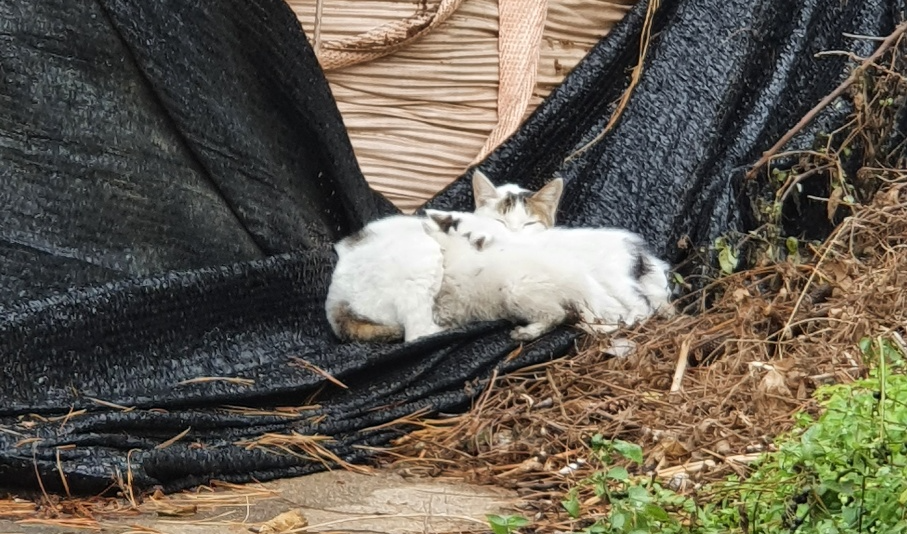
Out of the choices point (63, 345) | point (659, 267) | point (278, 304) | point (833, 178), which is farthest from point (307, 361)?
point (833, 178)

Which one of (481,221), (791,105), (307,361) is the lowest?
→ (307,361)

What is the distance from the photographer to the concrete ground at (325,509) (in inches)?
103

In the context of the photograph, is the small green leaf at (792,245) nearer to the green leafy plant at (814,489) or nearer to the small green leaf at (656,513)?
the green leafy plant at (814,489)

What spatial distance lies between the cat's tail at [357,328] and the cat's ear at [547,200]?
0.83 m

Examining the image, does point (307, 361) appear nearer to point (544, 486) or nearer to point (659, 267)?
point (544, 486)

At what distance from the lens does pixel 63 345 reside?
3242 mm

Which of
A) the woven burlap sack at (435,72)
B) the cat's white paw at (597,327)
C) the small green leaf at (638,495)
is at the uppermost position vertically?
the woven burlap sack at (435,72)

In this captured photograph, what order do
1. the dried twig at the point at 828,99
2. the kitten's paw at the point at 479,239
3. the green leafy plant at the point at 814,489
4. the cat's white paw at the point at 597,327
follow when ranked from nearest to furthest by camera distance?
the green leafy plant at the point at 814,489 < the cat's white paw at the point at 597,327 < the kitten's paw at the point at 479,239 < the dried twig at the point at 828,99

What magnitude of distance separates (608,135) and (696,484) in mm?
2361

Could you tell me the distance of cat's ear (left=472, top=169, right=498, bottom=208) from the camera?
4.46 metres

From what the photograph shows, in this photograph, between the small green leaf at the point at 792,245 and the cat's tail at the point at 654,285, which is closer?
the cat's tail at the point at 654,285

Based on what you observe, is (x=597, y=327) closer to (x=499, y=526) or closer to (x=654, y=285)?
(x=654, y=285)

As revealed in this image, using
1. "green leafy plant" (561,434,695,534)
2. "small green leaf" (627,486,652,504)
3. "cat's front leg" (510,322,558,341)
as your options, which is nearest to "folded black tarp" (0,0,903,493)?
"cat's front leg" (510,322,558,341)

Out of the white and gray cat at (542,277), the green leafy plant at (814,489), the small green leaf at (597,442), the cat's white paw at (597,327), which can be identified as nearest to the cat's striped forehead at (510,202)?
the white and gray cat at (542,277)
